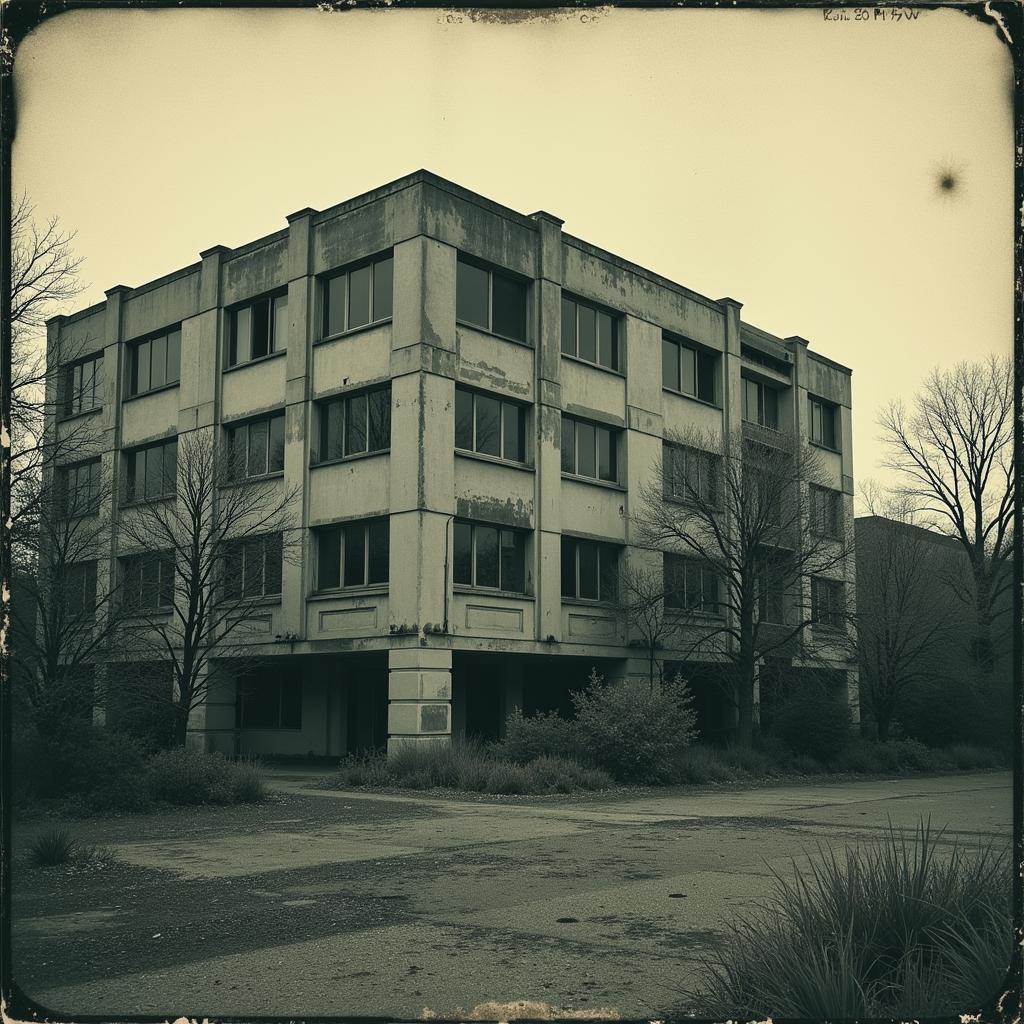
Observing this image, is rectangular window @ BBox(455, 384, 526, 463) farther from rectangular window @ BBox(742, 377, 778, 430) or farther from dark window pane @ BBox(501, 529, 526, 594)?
rectangular window @ BBox(742, 377, 778, 430)

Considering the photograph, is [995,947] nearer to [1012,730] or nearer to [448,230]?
[1012,730]

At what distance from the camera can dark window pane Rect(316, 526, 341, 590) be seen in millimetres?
26672

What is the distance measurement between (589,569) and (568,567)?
2.79ft

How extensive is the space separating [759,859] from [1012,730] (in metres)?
8.51

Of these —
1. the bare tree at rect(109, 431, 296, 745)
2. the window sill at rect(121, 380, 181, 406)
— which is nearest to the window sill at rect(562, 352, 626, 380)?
the bare tree at rect(109, 431, 296, 745)

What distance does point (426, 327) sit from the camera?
2472cm

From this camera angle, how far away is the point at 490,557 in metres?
26.4

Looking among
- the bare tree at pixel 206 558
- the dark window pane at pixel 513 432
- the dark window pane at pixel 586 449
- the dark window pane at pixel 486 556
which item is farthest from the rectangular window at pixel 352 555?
the dark window pane at pixel 586 449

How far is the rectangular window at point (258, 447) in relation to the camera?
2856cm

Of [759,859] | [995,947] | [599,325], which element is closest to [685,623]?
[599,325]

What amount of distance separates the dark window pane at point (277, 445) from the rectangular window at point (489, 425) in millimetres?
5413

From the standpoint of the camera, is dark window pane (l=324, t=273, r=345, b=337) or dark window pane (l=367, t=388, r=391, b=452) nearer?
dark window pane (l=367, t=388, r=391, b=452)

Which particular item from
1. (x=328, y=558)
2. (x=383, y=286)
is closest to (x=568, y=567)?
(x=328, y=558)

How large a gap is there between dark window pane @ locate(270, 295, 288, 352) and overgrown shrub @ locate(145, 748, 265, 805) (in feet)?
45.1
